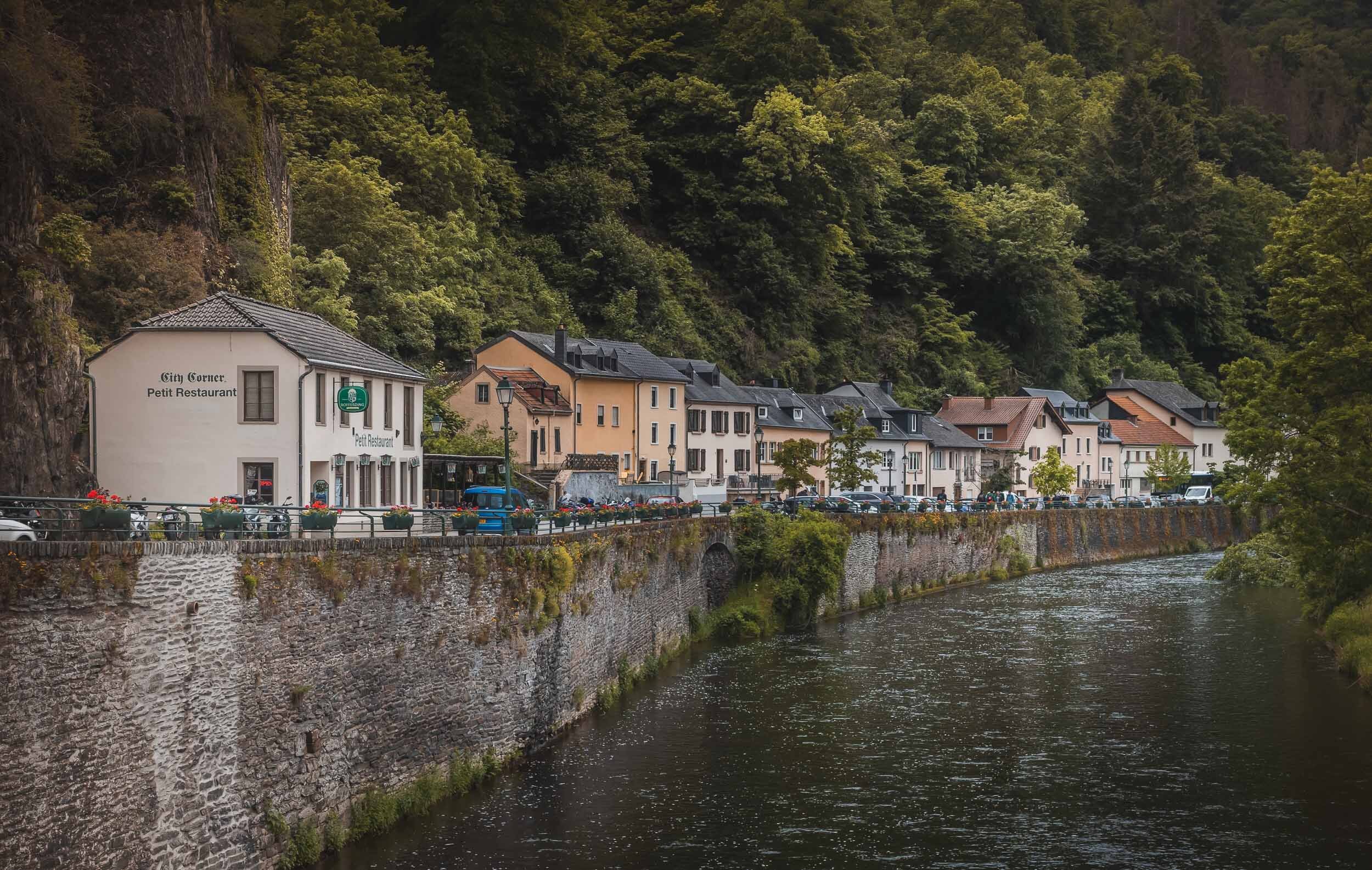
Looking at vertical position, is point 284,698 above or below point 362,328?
below

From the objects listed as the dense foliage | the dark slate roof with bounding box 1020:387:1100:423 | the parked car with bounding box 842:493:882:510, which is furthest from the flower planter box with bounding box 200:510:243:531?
the dark slate roof with bounding box 1020:387:1100:423

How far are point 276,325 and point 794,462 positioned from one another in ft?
132

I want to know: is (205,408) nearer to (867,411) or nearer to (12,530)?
(12,530)

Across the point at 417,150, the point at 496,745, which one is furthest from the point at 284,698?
the point at 417,150

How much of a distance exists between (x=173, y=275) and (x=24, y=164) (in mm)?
7531

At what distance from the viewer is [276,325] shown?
3266cm

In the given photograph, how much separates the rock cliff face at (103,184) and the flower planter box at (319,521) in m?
9.94

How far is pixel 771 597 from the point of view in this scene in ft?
163

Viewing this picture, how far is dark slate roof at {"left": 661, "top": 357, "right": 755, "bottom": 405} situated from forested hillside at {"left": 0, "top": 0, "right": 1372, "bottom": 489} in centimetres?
467

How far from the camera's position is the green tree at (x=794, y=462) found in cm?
6988

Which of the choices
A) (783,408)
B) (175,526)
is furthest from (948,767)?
(783,408)

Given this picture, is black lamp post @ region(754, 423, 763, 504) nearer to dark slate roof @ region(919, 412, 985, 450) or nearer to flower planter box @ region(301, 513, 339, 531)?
dark slate roof @ region(919, 412, 985, 450)

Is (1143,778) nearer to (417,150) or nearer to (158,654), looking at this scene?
(158,654)

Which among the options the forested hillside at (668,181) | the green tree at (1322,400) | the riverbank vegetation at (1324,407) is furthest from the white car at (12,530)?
the green tree at (1322,400)
